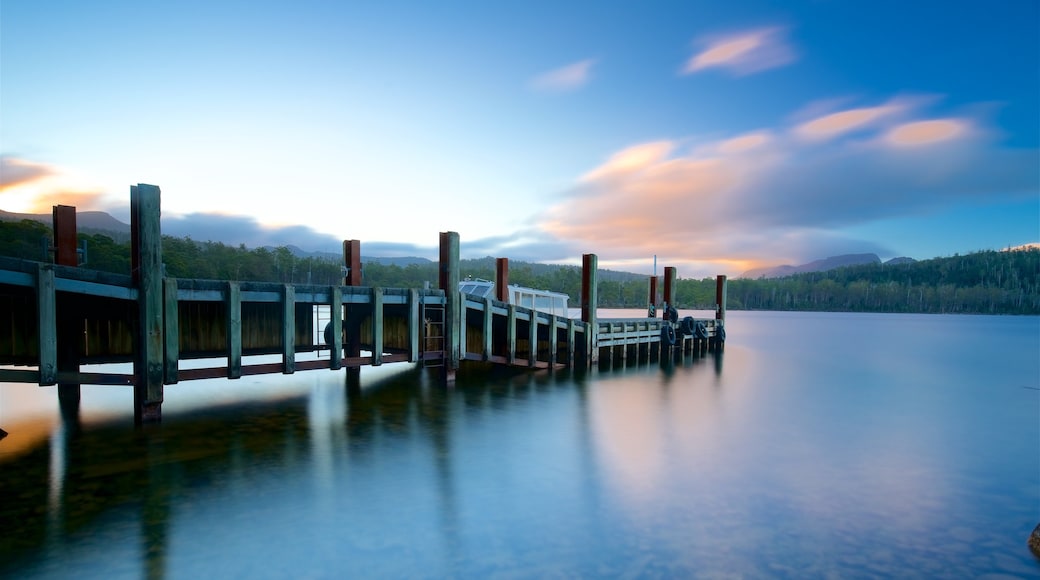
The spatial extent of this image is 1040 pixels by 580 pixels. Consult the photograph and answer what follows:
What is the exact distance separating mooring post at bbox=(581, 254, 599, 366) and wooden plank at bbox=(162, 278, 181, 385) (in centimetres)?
1592

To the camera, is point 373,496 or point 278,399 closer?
point 373,496

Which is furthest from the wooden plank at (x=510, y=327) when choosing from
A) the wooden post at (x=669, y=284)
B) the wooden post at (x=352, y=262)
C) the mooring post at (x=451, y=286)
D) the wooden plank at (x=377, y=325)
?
the wooden post at (x=669, y=284)

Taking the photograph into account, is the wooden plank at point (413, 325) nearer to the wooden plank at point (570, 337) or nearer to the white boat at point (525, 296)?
the white boat at point (525, 296)

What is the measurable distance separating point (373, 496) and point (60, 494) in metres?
4.93

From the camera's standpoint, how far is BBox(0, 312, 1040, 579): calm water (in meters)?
7.27

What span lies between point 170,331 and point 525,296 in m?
16.3

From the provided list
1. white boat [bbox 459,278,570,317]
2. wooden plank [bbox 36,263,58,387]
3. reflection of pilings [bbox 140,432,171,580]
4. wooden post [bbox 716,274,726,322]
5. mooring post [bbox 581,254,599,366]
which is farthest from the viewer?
wooden post [bbox 716,274,726,322]

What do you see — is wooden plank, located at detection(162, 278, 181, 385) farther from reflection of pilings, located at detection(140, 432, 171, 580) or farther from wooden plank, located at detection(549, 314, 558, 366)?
wooden plank, located at detection(549, 314, 558, 366)

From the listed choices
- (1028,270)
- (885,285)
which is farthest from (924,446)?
(1028,270)

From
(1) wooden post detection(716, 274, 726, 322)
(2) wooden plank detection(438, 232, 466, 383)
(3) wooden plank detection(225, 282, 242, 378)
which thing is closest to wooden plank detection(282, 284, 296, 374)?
(3) wooden plank detection(225, 282, 242, 378)

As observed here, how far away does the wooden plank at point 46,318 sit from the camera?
1016 cm

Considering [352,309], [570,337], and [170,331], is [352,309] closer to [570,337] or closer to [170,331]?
[170,331]

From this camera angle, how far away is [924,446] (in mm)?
14852

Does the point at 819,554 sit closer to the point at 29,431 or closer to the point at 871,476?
the point at 871,476
